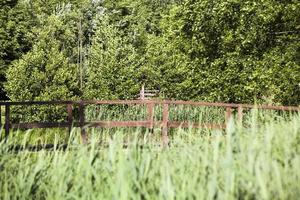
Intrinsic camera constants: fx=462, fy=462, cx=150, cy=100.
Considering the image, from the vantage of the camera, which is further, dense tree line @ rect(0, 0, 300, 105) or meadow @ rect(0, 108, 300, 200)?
dense tree line @ rect(0, 0, 300, 105)

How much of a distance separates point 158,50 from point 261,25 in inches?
586

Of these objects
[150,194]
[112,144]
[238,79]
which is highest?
[238,79]

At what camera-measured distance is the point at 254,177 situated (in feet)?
10.1

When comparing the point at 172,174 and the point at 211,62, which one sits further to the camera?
the point at 211,62

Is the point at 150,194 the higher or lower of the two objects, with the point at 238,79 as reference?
lower

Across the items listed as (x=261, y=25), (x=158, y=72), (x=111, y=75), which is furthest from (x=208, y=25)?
(x=158, y=72)

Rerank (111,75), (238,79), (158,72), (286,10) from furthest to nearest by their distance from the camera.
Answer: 1. (158,72)
2. (111,75)
3. (238,79)
4. (286,10)

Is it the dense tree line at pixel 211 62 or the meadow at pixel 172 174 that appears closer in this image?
the meadow at pixel 172 174

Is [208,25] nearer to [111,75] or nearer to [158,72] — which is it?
[111,75]

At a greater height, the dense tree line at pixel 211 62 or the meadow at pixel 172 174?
the dense tree line at pixel 211 62

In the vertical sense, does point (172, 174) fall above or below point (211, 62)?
below

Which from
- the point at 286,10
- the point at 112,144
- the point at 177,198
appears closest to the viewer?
the point at 177,198

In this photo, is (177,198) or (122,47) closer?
(177,198)

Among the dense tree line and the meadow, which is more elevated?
the dense tree line
